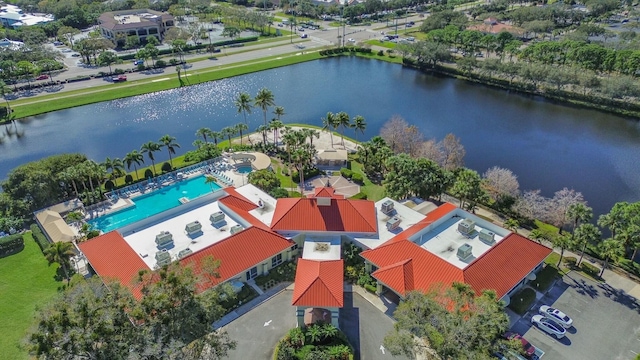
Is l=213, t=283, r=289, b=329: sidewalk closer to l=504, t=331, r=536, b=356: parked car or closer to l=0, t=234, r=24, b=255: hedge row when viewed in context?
l=504, t=331, r=536, b=356: parked car

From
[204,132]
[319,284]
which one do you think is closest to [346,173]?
[204,132]

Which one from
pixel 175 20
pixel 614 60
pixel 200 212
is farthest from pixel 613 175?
pixel 175 20

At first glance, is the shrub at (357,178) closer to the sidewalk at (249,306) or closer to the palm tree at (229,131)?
the palm tree at (229,131)

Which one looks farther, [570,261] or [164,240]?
[570,261]

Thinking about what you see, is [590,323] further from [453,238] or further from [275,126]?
[275,126]

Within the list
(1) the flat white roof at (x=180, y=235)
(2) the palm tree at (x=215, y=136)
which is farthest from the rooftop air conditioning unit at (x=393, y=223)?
(2) the palm tree at (x=215, y=136)

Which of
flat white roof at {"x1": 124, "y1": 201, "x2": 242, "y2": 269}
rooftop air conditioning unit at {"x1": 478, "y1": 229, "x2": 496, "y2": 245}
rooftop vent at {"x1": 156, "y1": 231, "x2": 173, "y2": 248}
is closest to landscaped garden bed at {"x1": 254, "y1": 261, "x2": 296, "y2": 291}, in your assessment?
flat white roof at {"x1": 124, "y1": 201, "x2": 242, "y2": 269}
